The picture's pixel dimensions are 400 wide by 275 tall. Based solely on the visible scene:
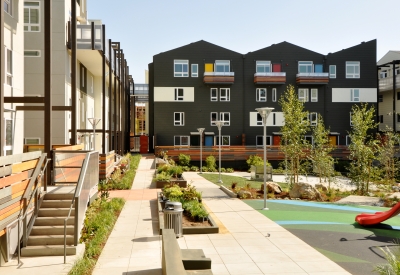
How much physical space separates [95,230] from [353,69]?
42.6 m

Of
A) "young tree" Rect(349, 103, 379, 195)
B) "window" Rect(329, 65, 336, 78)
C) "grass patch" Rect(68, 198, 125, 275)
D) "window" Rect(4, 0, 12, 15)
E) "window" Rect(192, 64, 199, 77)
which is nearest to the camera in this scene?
"grass patch" Rect(68, 198, 125, 275)

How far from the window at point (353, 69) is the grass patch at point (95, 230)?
38.2 m

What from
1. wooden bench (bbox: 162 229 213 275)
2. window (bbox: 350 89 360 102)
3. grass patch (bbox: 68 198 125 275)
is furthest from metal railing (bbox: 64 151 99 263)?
window (bbox: 350 89 360 102)

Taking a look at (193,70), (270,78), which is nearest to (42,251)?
(193,70)

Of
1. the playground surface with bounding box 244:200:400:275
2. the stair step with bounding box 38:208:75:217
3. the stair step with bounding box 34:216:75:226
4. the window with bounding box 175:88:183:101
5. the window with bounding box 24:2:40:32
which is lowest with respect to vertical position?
the playground surface with bounding box 244:200:400:275

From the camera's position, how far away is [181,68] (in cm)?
4581

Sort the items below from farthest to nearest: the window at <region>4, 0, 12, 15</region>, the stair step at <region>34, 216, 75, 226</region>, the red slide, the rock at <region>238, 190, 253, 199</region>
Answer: the rock at <region>238, 190, 253, 199</region>, the window at <region>4, 0, 12, 15</region>, the red slide, the stair step at <region>34, 216, 75, 226</region>

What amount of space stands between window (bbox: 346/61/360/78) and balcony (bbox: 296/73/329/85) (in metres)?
3.17

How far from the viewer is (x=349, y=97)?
4712 centimetres

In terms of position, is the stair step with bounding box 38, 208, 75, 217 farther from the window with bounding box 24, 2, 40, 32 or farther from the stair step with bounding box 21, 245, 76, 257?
the window with bounding box 24, 2, 40, 32

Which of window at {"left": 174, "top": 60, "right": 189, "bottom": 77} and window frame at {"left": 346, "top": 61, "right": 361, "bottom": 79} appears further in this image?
window frame at {"left": 346, "top": 61, "right": 361, "bottom": 79}

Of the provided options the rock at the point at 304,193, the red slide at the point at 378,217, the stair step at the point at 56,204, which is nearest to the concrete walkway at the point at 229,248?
the stair step at the point at 56,204

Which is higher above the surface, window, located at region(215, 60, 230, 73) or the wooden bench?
window, located at region(215, 60, 230, 73)

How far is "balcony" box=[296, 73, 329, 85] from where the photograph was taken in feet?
149
